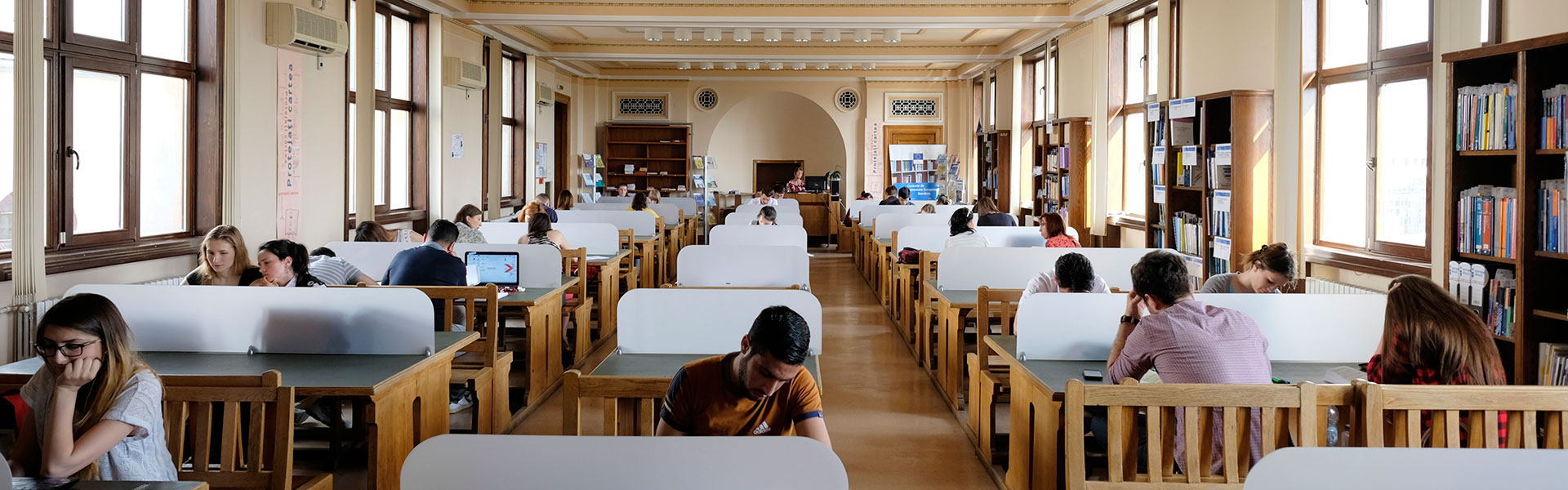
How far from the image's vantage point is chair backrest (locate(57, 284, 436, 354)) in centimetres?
365

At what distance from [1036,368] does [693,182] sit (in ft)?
46.2

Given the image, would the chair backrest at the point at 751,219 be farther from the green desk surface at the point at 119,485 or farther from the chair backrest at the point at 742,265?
the green desk surface at the point at 119,485

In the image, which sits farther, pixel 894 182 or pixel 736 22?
pixel 894 182

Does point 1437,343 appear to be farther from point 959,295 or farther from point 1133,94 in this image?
point 1133,94

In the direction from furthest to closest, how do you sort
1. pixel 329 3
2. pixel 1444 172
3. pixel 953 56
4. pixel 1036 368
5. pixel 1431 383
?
1. pixel 953 56
2. pixel 329 3
3. pixel 1444 172
4. pixel 1036 368
5. pixel 1431 383

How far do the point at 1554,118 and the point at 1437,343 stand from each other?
1.39 metres

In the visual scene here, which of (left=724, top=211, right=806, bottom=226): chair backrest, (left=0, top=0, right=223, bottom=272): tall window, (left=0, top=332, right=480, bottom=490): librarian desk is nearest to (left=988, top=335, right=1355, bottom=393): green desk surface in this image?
(left=0, top=332, right=480, bottom=490): librarian desk

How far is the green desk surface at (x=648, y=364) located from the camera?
10.5ft

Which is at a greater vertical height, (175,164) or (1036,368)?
(175,164)

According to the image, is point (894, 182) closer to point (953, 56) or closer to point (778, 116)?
point (778, 116)

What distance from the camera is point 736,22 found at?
32.6 feet

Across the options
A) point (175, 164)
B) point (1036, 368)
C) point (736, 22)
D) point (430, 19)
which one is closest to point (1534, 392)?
point (1036, 368)

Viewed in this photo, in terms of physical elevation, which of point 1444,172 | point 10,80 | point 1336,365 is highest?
point 10,80

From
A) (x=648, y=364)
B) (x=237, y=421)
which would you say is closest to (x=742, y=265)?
(x=648, y=364)
